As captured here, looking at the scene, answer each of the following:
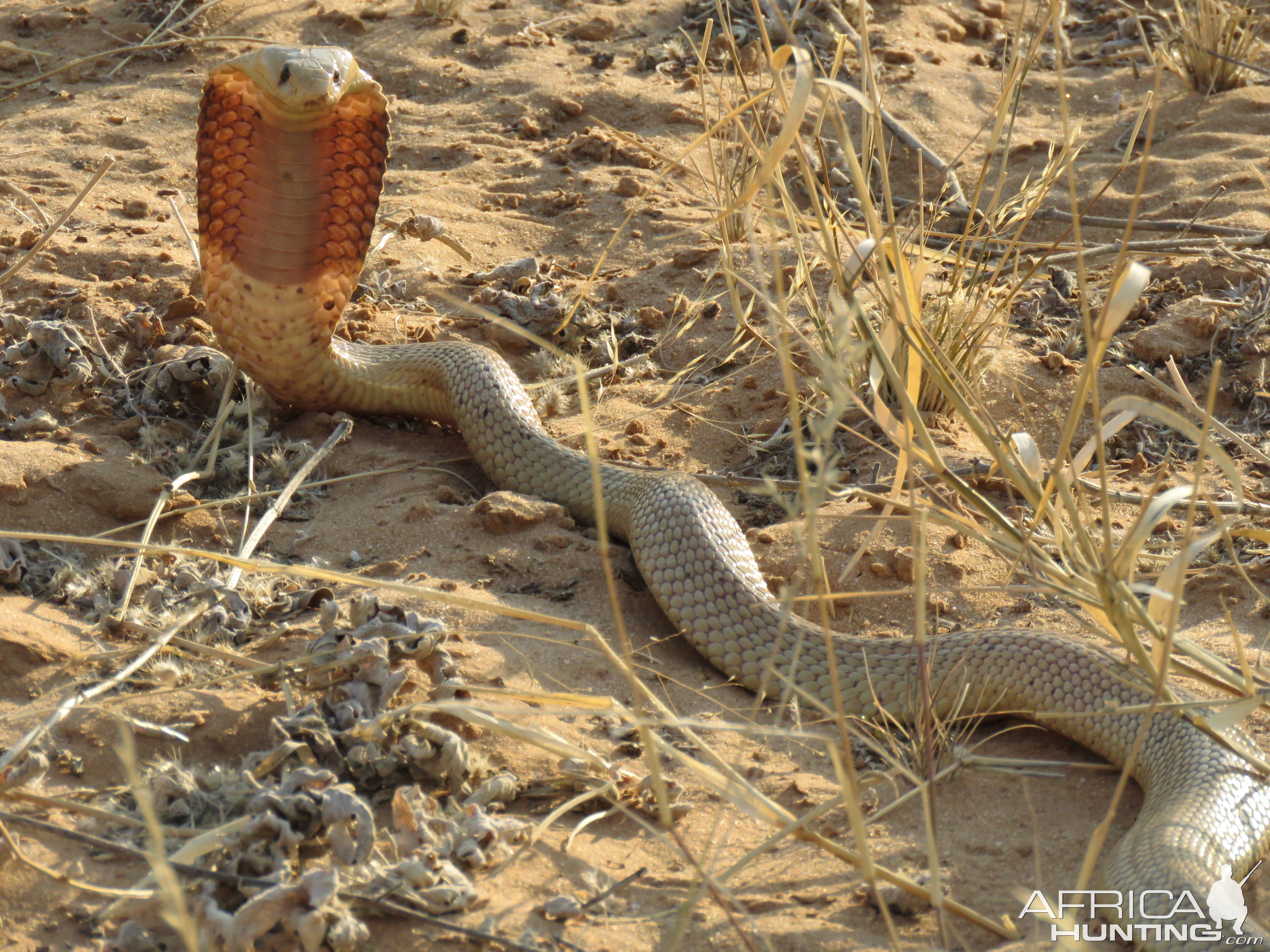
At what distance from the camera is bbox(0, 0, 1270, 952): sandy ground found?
7.43 feet

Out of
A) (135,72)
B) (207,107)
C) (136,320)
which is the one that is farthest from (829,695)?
(135,72)

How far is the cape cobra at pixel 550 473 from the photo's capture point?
8.11ft

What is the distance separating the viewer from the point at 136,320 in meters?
4.12

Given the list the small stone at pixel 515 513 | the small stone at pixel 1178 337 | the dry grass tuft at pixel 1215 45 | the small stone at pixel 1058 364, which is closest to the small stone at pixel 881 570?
the small stone at pixel 515 513

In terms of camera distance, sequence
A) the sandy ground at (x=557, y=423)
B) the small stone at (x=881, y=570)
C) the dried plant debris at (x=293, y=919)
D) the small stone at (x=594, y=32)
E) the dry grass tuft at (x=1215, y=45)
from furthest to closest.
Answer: the small stone at (x=594, y=32) → the dry grass tuft at (x=1215, y=45) → the small stone at (x=881, y=570) → the sandy ground at (x=557, y=423) → the dried plant debris at (x=293, y=919)

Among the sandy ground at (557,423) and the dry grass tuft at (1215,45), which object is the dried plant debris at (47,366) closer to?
the sandy ground at (557,423)

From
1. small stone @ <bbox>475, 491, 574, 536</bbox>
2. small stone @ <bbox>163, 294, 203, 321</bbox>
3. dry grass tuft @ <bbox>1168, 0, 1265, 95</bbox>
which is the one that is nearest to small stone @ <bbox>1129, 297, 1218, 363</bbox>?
dry grass tuft @ <bbox>1168, 0, 1265, 95</bbox>

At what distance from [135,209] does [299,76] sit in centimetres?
217

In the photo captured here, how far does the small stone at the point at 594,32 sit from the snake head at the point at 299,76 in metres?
3.89

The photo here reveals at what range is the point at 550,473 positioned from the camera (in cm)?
372

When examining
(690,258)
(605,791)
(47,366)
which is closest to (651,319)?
(690,258)

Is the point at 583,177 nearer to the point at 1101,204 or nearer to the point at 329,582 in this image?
the point at 1101,204

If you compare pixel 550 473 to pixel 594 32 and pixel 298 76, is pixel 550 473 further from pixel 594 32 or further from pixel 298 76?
pixel 594 32

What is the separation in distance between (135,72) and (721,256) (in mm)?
3703
